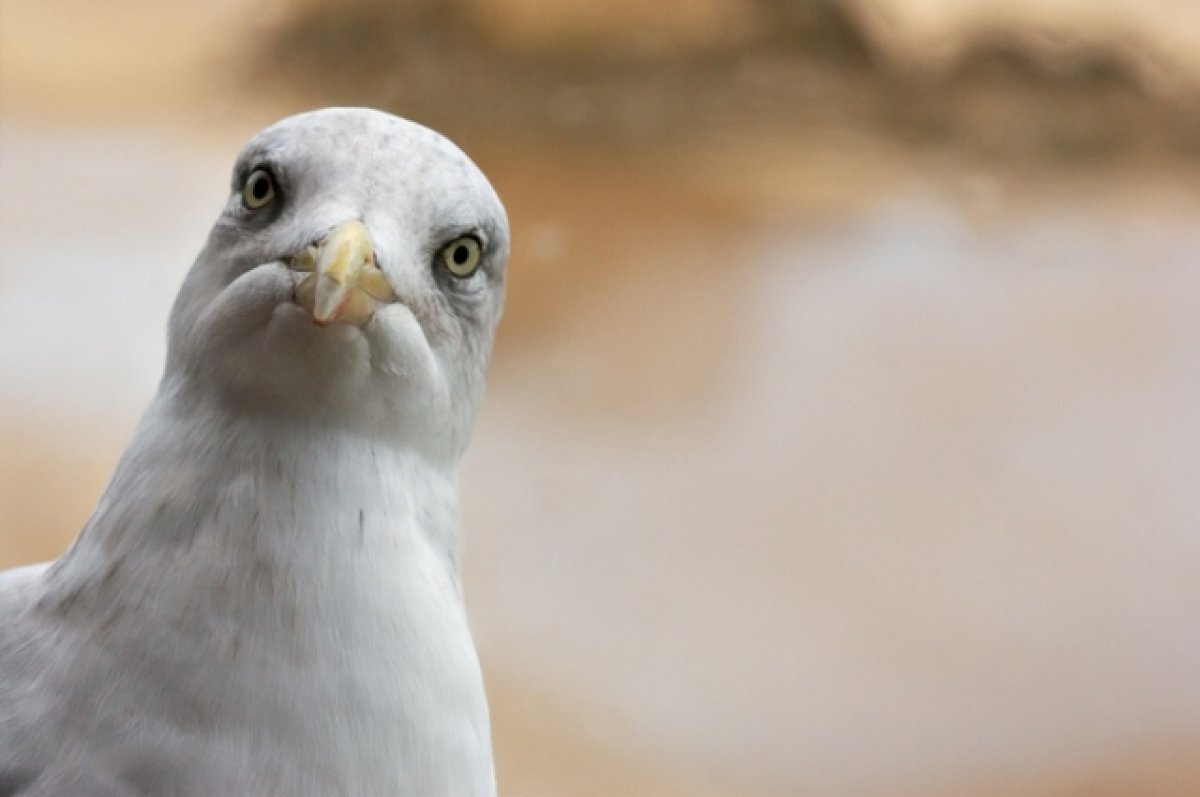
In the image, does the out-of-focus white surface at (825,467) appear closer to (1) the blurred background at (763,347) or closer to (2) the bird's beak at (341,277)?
(1) the blurred background at (763,347)

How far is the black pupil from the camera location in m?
0.81

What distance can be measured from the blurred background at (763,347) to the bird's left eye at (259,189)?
0.92 metres

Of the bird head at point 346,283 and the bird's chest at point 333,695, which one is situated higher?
the bird head at point 346,283

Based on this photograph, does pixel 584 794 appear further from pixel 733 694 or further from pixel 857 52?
pixel 857 52

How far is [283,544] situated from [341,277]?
157 millimetres

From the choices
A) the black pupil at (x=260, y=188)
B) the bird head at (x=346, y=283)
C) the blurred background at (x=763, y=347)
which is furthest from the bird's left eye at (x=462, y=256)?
the blurred background at (x=763, y=347)

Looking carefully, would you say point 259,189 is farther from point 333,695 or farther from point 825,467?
point 825,467

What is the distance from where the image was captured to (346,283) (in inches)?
27.3

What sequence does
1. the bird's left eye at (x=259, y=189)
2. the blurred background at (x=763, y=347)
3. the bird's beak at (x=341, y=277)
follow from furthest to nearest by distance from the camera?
the blurred background at (x=763, y=347) < the bird's left eye at (x=259, y=189) < the bird's beak at (x=341, y=277)

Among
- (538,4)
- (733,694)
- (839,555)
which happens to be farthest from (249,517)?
(538,4)

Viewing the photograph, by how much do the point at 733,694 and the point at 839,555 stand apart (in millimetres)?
335

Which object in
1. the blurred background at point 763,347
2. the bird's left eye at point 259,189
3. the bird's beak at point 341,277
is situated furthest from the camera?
the blurred background at point 763,347

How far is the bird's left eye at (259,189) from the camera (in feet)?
2.65

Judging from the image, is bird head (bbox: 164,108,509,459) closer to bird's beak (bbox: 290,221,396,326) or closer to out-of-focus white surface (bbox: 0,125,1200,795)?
bird's beak (bbox: 290,221,396,326)
